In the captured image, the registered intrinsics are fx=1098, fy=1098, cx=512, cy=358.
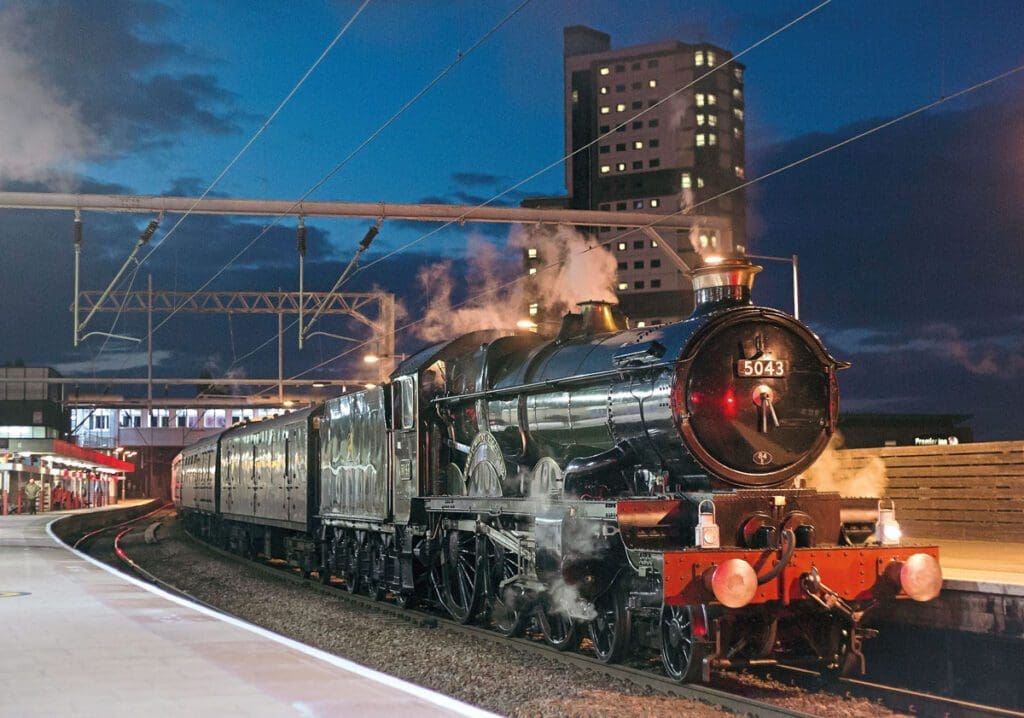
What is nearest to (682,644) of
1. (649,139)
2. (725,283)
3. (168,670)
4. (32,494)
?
(725,283)

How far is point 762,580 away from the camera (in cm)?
877

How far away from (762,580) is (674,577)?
2.48 ft

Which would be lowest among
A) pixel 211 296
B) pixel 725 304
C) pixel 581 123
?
pixel 725 304

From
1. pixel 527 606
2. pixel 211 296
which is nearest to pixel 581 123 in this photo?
pixel 211 296

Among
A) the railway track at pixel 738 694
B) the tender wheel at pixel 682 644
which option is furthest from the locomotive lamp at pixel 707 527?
the railway track at pixel 738 694

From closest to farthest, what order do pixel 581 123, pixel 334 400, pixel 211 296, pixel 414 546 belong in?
pixel 414 546 < pixel 334 400 < pixel 211 296 < pixel 581 123

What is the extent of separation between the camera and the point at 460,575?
44.5ft

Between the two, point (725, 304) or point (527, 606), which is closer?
point (725, 304)

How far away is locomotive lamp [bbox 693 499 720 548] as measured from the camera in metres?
8.84

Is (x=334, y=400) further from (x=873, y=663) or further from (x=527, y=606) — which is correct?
(x=873, y=663)

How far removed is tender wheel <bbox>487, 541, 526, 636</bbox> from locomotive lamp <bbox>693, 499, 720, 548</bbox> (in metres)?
3.15

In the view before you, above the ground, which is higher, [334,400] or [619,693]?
[334,400]

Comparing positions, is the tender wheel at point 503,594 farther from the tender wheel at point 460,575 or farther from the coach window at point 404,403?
the coach window at point 404,403

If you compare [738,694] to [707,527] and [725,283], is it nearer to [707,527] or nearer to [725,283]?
[707,527]
